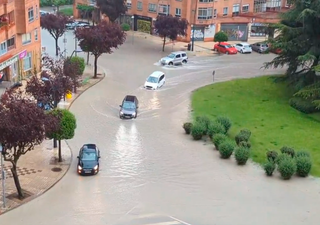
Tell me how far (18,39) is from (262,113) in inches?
1010

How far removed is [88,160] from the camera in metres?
34.2

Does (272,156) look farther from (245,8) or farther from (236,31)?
(245,8)

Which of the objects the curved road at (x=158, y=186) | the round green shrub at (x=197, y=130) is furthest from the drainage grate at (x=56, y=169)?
the round green shrub at (x=197, y=130)

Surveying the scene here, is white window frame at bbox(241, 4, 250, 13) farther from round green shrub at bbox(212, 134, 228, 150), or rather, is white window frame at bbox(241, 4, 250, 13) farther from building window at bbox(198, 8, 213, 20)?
round green shrub at bbox(212, 134, 228, 150)

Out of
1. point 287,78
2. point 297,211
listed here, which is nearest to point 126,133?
point 297,211

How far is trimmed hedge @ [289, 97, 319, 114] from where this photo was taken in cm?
4788

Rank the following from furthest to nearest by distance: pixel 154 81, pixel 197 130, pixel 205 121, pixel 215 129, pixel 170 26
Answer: pixel 170 26 → pixel 154 81 → pixel 205 121 → pixel 197 130 → pixel 215 129

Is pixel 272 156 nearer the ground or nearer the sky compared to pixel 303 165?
nearer the ground

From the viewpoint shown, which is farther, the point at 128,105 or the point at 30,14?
the point at 30,14

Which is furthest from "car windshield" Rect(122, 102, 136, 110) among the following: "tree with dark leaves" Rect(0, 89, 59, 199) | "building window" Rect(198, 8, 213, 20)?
"building window" Rect(198, 8, 213, 20)

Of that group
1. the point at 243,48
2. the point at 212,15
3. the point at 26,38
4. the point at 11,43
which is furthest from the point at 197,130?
the point at 212,15

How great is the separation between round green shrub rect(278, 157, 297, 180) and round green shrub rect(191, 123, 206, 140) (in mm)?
7781

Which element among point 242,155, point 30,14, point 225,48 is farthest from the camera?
point 225,48

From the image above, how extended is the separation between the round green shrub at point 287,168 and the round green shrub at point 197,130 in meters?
7.78
